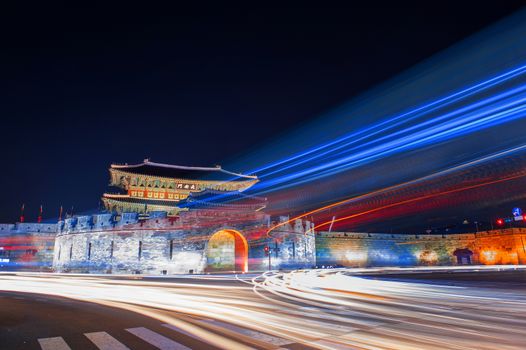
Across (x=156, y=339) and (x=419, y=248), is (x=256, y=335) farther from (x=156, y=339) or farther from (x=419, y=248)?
(x=419, y=248)

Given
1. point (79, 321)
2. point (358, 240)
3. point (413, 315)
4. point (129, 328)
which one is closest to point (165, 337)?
point (129, 328)

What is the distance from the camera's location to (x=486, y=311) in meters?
6.94

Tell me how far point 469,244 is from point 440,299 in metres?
40.9

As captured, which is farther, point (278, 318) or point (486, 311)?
point (486, 311)

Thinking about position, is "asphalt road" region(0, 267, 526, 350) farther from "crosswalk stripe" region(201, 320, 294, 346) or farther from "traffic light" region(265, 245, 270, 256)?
"traffic light" region(265, 245, 270, 256)

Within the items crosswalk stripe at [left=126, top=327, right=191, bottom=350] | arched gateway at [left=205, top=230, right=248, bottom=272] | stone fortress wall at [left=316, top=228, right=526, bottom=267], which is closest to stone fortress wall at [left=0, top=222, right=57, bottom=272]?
arched gateway at [left=205, top=230, right=248, bottom=272]

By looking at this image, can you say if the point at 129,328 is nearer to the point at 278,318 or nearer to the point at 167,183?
the point at 278,318

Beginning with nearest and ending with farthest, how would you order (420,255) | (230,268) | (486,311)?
(486,311)
(230,268)
(420,255)

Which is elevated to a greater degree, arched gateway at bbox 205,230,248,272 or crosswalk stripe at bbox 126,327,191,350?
arched gateway at bbox 205,230,248,272

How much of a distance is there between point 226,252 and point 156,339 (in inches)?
955

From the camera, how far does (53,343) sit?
15.9 ft

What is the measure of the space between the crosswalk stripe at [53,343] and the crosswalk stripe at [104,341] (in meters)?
0.36

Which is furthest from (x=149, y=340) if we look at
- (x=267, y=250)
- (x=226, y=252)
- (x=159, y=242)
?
(x=226, y=252)

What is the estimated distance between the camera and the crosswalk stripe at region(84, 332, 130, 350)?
454cm
